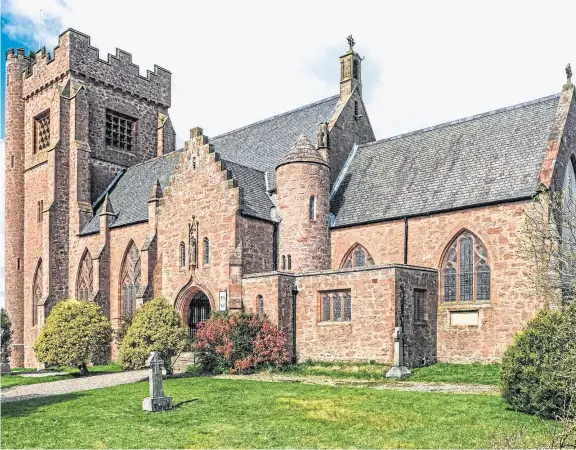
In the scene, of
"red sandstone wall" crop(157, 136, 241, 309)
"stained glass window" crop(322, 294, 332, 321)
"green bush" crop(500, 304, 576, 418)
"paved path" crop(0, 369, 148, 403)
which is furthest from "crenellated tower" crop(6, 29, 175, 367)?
"green bush" crop(500, 304, 576, 418)

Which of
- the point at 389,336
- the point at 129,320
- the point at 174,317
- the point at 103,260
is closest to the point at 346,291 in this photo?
the point at 389,336

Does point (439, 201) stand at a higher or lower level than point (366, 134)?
lower

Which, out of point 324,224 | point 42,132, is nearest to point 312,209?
point 324,224

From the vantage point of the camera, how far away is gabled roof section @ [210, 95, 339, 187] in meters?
33.5

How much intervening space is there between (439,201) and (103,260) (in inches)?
843

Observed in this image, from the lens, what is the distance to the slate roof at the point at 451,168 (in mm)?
24703

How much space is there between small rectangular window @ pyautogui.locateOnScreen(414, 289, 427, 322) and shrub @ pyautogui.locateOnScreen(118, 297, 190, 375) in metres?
9.38

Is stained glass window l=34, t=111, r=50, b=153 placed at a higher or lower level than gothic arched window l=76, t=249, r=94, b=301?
higher

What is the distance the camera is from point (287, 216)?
28.7m

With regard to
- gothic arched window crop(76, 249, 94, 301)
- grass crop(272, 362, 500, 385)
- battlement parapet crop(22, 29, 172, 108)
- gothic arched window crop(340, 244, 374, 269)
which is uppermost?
battlement parapet crop(22, 29, 172, 108)

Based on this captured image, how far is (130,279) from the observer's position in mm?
36500

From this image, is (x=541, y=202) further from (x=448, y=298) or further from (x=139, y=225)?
(x=139, y=225)

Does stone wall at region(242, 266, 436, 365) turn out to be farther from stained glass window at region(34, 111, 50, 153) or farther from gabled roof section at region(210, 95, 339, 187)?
stained glass window at region(34, 111, 50, 153)

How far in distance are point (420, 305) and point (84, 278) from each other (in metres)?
24.3
